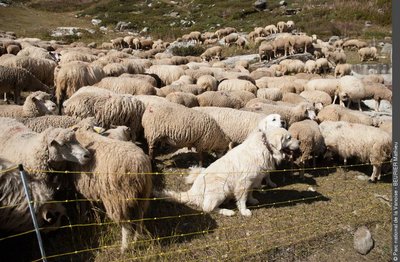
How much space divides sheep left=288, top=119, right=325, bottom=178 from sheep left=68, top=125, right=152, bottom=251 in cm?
444

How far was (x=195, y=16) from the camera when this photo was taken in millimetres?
52344

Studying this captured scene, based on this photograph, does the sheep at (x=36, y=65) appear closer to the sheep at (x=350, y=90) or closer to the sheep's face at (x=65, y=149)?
the sheep's face at (x=65, y=149)

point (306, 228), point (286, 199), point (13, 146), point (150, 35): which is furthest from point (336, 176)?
point (150, 35)

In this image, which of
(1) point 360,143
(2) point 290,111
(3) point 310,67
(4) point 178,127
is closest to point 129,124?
(4) point 178,127

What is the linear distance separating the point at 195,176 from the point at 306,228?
224 centimetres

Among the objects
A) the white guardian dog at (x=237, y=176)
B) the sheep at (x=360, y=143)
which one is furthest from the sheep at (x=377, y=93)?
the white guardian dog at (x=237, y=176)

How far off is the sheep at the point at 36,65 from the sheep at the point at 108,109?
192 inches

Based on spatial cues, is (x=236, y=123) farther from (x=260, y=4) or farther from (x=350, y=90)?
(x=260, y=4)

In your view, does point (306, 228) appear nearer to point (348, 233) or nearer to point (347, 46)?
point (348, 233)

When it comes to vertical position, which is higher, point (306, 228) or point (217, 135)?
point (217, 135)

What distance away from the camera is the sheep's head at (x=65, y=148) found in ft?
16.7

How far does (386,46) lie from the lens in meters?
28.8

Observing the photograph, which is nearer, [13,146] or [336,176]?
[13,146]

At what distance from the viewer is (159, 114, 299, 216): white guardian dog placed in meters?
6.33
